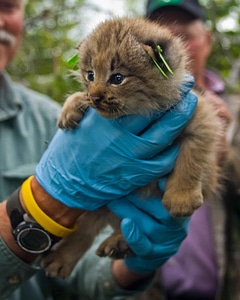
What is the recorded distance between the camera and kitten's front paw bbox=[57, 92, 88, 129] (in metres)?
2.27

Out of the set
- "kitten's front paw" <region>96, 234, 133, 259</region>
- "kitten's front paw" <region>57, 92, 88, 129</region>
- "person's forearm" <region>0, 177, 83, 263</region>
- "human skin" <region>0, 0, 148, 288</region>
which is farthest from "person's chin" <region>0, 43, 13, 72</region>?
"kitten's front paw" <region>96, 234, 133, 259</region>

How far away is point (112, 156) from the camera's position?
218cm

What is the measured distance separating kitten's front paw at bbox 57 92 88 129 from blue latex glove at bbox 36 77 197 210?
3cm

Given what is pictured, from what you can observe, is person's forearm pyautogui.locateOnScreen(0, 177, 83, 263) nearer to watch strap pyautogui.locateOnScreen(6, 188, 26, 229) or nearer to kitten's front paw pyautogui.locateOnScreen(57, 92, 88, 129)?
watch strap pyautogui.locateOnScreen(6, 188, 26, 229)

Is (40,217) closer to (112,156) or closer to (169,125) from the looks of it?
(112,156)

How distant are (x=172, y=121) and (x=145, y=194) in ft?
1.23

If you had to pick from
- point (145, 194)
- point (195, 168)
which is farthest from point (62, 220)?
point (195, 168)

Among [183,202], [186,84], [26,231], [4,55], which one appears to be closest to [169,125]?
[186,84]

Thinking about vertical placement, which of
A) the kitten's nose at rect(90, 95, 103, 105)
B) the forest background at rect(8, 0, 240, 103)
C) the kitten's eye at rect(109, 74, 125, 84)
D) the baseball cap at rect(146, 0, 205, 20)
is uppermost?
the kitten's eye at rect(109, 74, 125, 84)

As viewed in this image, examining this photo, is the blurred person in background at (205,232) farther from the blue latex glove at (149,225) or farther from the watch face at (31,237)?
the watch face at (31,237)

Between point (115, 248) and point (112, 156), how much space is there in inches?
16.5

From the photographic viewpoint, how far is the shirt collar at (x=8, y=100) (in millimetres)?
2785

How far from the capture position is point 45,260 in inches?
94.5

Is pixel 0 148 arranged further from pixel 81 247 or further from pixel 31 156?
pixel 81 247
